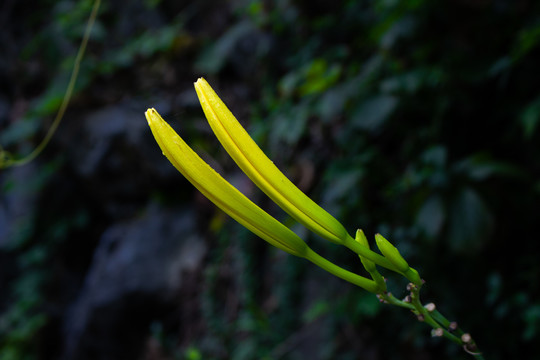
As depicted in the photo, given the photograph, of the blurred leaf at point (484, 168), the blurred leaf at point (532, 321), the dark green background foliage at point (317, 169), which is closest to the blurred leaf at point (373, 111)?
the dark green background foliage at point (317, 169)

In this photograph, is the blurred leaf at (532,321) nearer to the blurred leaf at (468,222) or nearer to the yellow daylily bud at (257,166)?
the blurred leaf at (468,222)

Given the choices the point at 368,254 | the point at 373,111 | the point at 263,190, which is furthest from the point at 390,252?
the point at 373,111

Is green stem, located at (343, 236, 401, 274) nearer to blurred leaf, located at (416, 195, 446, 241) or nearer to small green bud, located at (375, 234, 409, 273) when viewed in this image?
small green bud, located at (375, 234, 409, 273)

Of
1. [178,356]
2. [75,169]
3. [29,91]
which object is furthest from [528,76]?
[29,91]

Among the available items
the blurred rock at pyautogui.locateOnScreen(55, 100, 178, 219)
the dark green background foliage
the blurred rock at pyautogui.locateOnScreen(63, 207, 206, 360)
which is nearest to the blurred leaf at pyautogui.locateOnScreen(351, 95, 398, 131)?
the dark green background foliage

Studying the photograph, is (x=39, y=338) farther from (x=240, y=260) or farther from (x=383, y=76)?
(x=383, y=76)

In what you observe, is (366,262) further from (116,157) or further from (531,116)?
(116,157)
